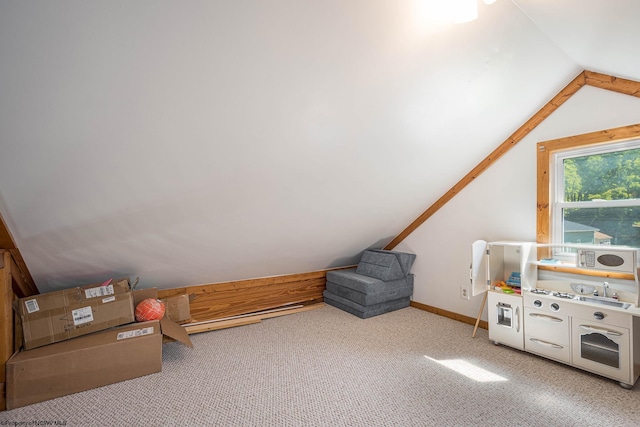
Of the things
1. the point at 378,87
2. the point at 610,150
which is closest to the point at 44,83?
the point at 378,87

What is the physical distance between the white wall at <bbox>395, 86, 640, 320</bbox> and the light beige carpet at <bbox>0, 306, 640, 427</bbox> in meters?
0.90

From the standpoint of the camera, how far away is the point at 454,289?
3758 mm

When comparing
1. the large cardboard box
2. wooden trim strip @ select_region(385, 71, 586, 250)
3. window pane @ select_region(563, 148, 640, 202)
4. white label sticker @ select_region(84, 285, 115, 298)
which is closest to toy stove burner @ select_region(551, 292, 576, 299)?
window pane @ select_region(563, 148, 640, 202)

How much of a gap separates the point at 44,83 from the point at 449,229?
377 centimetres

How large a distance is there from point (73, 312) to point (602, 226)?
14.6 feet

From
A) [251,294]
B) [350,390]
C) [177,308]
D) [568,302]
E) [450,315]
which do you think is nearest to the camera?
[350,390]

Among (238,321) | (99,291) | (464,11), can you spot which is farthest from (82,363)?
(464,11)

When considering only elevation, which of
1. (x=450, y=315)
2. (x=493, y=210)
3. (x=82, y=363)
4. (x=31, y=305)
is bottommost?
(x=450, y=315)

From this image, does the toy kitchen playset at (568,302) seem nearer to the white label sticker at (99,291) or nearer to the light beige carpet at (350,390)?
the light beige carpet at (350,390)

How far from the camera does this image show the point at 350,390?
2.21 meters

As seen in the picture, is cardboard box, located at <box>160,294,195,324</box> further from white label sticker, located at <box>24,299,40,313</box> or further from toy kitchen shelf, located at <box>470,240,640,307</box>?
toy kitchen shelf, located at <box>470,240,640,307</box>

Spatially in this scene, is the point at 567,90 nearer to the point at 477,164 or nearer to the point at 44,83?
the point at 477,164

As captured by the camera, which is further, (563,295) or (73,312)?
(563,295)

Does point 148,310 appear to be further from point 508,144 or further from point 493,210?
point 508,144
